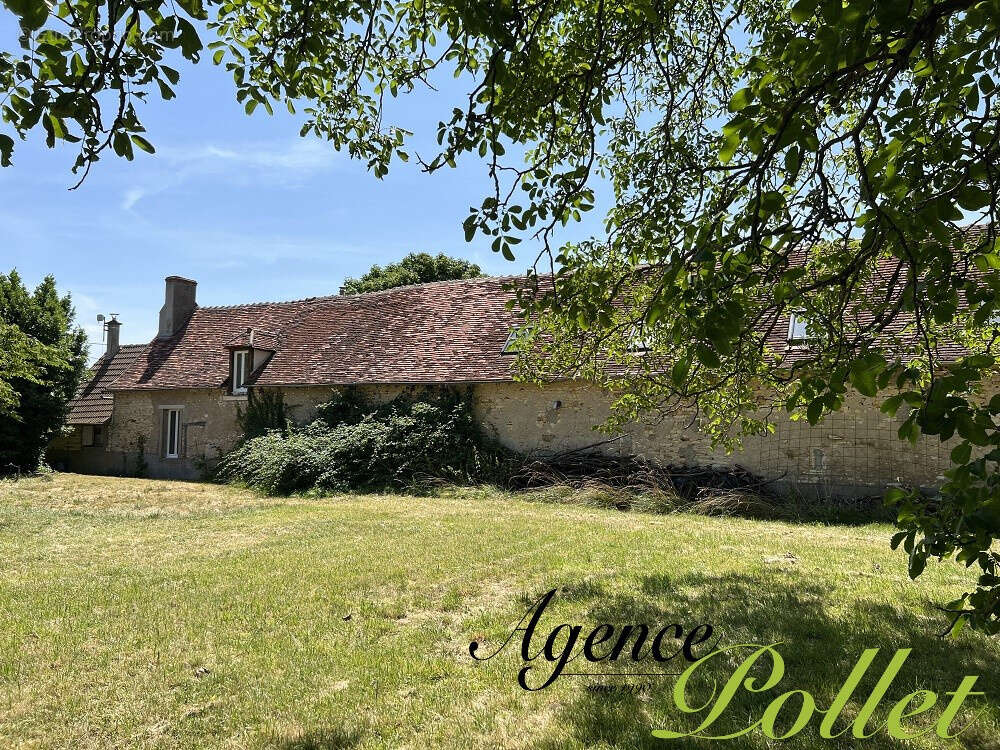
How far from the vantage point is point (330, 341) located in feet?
68.4

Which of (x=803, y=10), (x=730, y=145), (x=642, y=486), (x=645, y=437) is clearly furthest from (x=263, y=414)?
(x=803, y=10)

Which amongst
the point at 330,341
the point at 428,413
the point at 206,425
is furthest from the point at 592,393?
the point at 206,425

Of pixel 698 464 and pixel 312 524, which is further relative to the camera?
pixel 698 464

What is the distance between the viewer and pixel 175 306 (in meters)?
25.1

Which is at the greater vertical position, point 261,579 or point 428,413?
point 428,413

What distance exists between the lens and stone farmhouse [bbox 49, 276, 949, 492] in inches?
511

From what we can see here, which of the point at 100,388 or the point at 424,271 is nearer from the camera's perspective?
the point at 100,388

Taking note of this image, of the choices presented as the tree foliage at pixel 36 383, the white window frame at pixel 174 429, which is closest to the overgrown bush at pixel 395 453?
the white window frame at pixel 174 429

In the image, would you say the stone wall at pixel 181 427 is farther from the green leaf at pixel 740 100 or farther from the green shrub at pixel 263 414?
the green leaf at pixel 740 100

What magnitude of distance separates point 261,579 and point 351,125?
4.32 metres

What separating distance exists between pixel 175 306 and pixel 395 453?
538 inches

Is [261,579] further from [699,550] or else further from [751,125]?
[751,125]

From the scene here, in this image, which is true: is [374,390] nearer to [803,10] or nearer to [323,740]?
[323,740]

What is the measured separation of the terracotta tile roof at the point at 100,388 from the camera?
2361cm
